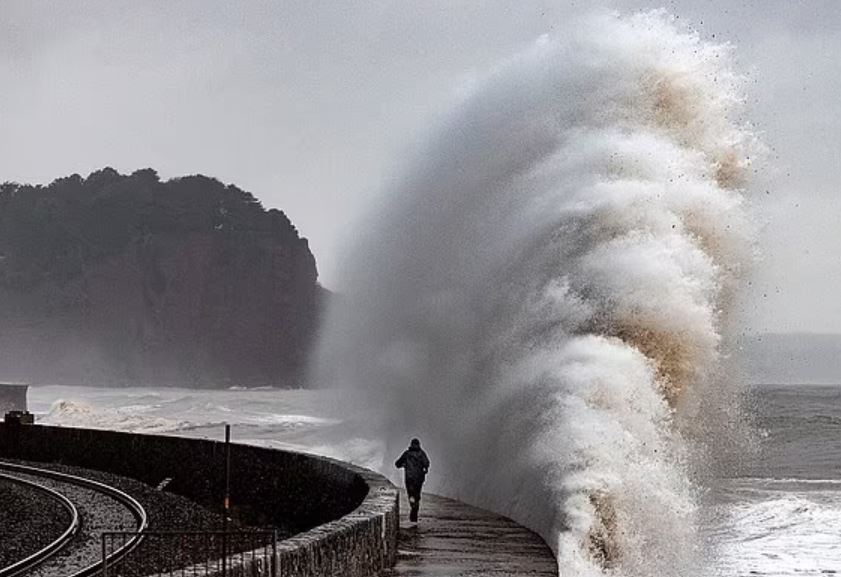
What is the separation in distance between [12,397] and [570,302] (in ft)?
120

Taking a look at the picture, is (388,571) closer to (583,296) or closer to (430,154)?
(583,296)

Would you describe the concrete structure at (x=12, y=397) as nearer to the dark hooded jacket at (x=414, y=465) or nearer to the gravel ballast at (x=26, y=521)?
the gravel ballast at (x=26, y=521)

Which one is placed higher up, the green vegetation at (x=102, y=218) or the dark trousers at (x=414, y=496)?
the green vegetation at (x=102, y=218)

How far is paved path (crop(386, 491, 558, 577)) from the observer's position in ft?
36.3

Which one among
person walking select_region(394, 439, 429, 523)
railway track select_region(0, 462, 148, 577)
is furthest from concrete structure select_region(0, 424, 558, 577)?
railway track select_region(0, 462, 148, 577)

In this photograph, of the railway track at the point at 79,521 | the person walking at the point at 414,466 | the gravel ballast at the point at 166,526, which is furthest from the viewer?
the person walking at the point at 414,466

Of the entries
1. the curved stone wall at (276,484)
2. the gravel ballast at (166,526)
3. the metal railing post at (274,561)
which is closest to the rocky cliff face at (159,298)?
the curved stone wall at (276,484)

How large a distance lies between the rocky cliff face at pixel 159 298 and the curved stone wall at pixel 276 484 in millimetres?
132918

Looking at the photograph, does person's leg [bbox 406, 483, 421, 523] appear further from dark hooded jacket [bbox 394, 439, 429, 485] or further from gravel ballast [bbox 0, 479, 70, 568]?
gravel ballast [bbox 0, 479, 70, 568]

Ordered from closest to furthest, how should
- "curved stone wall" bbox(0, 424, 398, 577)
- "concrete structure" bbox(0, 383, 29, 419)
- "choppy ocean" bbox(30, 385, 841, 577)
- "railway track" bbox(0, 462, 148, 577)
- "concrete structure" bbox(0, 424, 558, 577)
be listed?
"curved stone wall" bbox(0, 424, 398, 577), "concrete structure" bbox(0, 424, 558, 577), "railway track" bbox(0, 462, 148, 577), "choppy ocean" bbox(30, 385, 841, 577), "concrete structure" bbox(0, 383, 29, 419)

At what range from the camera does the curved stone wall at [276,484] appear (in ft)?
32.0

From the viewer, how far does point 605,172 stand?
19.8 m

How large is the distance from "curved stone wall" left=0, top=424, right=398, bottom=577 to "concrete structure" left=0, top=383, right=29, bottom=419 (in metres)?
26.5

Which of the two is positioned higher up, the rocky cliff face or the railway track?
the rocky cliff face
